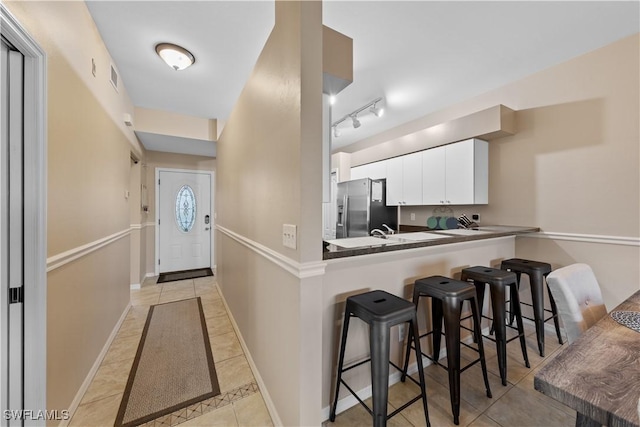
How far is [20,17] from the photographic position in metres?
1.07

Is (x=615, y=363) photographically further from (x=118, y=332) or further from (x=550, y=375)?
(x=118, y=332)

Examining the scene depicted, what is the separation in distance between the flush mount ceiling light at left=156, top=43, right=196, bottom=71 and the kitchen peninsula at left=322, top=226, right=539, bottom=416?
2.21 metres

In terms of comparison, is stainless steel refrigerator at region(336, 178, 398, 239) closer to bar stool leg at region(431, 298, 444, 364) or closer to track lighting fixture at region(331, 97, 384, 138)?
track lighting fixture at region(331, 97, 384, 138)

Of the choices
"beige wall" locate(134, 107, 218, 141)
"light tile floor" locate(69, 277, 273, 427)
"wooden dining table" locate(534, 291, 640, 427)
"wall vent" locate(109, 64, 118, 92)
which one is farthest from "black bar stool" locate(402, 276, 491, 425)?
"beige wall" locate(134, 107, 218, 141)

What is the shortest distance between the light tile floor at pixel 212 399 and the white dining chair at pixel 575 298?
1731 millimetres

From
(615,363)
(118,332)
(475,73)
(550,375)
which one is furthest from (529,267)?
(118,332)

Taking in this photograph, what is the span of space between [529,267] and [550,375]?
5.90ft

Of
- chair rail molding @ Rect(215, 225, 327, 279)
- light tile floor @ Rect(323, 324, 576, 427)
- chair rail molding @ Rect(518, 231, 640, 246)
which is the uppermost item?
chair rail molding @ Rect(518, 231, 640, 246)

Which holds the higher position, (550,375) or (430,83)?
(430,83)

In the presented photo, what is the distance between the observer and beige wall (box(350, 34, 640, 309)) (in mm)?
2092

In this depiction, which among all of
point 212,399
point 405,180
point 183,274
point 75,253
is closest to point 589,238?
point 405,180

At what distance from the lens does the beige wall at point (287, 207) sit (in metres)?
1.22

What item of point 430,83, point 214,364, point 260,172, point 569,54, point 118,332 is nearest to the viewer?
point 260,172

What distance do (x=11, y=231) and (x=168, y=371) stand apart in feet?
4.79
